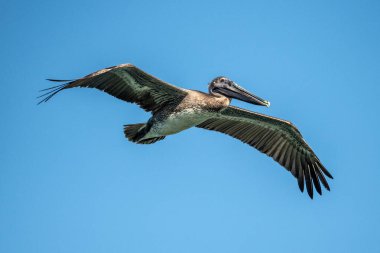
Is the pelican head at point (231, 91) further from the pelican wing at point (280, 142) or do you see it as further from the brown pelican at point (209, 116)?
the pelican wing at point (280, 142)

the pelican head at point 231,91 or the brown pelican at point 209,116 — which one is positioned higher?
the pelican head at point 231,91

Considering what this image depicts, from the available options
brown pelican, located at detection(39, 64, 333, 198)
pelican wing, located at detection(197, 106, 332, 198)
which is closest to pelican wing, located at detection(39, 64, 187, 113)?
brown pelican, located at detection(39, 64, 333, 198)

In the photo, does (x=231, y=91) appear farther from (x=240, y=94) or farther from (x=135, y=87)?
(x=135, y=87)

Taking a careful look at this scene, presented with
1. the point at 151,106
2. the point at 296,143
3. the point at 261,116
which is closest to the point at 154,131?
the point at 151,106

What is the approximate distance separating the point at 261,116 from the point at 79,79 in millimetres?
4010

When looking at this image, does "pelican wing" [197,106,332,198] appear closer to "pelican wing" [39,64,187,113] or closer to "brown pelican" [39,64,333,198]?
"brown pelican" [39,64,333,198]

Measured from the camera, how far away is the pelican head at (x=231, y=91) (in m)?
10.9

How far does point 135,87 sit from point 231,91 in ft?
6.24

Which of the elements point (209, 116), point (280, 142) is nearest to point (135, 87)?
point (209, 116)

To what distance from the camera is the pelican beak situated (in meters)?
10.9

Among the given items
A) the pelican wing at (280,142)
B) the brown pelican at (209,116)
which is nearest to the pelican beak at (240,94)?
the brown pelican at (209,116)

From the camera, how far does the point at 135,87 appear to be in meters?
10.4

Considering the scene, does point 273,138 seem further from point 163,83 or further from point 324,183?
point 163,83

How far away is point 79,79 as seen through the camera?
936 centimetres
